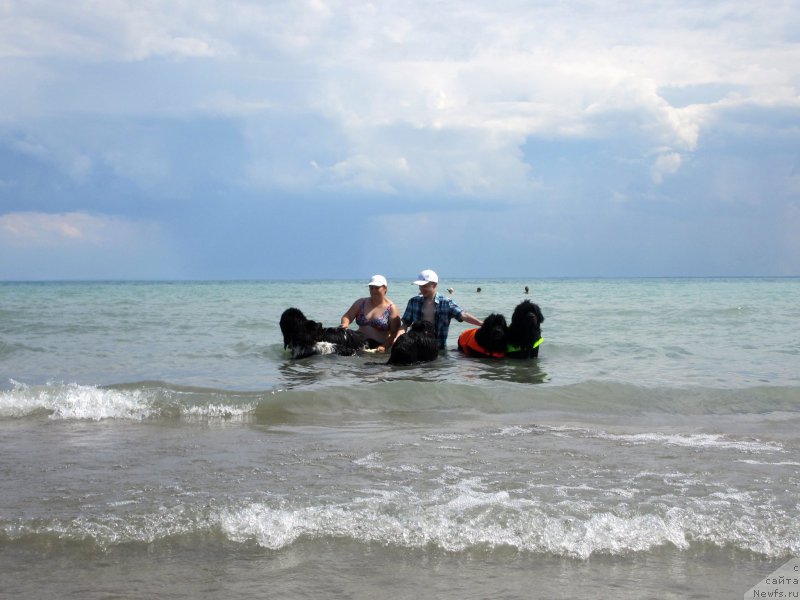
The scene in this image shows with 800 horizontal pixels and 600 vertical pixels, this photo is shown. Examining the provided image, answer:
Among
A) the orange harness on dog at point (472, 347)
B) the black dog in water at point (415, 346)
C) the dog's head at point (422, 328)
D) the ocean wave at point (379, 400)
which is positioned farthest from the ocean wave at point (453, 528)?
the orange harness on dog at point (472, 347)

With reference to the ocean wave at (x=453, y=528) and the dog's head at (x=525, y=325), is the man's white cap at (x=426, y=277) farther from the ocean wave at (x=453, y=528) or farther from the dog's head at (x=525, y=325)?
the ocean wave at (x=453, y=528)

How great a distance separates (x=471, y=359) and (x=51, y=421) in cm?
572

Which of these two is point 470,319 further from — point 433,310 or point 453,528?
point 453,528

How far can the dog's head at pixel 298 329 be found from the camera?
35.7ft

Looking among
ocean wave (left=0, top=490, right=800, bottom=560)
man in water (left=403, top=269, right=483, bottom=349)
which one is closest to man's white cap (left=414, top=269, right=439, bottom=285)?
man in water (left=403, top=269, right=483, bottom=349)

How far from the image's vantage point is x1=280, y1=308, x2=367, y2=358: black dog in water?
35.7ft

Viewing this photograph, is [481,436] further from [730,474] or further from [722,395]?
[722,395]

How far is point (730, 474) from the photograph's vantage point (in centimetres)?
491

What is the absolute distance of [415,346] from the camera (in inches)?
400

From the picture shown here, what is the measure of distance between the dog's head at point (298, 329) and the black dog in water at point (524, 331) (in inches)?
110

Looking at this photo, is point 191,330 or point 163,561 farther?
point 191,330

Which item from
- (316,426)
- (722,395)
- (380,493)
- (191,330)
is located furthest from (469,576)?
(191,330)

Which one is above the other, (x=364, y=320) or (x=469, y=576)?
(x=364, y=320)

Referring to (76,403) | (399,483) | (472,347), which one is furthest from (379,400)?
(472,347)
